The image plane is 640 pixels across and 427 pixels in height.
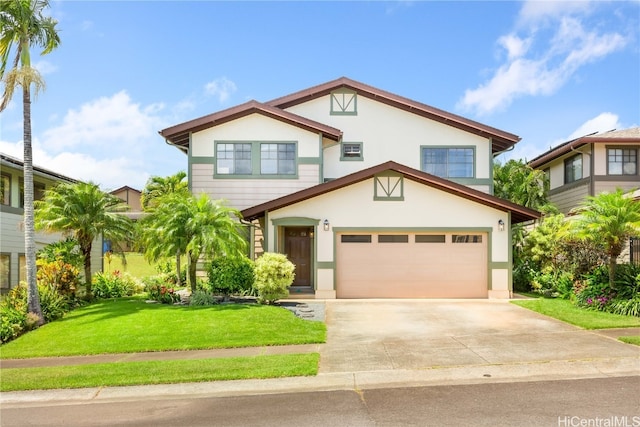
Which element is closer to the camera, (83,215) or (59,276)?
(59,276)

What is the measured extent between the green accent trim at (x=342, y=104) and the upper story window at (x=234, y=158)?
4488mm

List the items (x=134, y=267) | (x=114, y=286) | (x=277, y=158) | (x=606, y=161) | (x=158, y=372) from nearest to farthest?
(x=158, y=372) → (x=114, y=286) → (x=277, y=158) → (x=606, y=161) → (x=134, y=267)

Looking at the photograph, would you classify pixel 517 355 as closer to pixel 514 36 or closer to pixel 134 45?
pixel 514 36

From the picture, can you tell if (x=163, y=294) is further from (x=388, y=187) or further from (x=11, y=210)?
(x=388, y=187)

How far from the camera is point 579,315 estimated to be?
41.8 ft

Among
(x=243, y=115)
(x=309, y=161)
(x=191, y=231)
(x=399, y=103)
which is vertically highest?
(x=399, y=103)

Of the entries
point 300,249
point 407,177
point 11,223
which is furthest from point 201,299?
point 11,223

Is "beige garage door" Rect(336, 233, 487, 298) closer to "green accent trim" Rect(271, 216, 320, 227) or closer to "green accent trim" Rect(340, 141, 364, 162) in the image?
"green accent trim" Rect(271, 216, 320, 227)

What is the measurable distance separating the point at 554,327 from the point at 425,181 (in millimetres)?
7145

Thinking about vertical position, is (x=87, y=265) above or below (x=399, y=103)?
below

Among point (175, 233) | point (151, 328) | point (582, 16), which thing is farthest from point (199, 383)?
point (582, 16)

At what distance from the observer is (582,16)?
627 inches

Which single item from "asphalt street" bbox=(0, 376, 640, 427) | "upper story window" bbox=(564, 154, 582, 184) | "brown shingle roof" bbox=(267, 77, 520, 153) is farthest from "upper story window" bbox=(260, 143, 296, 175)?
"upper story window" bbox=(564, 154, 582, 184)

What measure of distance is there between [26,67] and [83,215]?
187 inches
